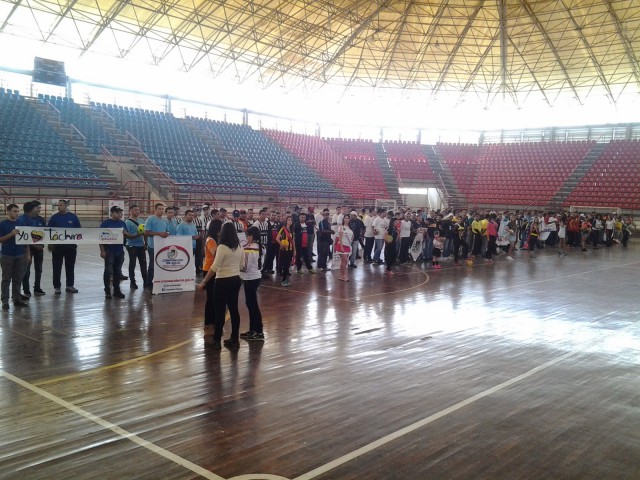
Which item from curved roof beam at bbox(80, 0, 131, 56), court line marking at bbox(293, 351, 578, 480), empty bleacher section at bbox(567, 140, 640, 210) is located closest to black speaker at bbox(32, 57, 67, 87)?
curved roof beam at bbox(80, 0, 131, 56)

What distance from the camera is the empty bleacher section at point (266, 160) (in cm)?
3284

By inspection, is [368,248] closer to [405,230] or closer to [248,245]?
[405,230]

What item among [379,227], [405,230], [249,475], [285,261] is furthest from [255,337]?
[405,230]

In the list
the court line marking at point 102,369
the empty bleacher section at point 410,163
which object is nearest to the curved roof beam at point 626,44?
the empty bleacher section at point 410,163

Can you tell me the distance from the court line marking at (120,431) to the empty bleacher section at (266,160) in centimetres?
2578

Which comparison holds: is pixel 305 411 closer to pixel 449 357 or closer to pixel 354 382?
pixel 354 382

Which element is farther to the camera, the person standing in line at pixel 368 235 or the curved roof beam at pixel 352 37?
the curved roof beam at pixel 352 37

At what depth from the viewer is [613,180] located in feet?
123

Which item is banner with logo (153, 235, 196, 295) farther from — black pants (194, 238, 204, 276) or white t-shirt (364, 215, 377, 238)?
white t-shirt (364, 215, 377, 238)

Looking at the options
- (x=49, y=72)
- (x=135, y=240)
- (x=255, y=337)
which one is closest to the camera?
(x=255, y=337)

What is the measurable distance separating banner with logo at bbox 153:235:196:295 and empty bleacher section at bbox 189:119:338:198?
20148 millimetres

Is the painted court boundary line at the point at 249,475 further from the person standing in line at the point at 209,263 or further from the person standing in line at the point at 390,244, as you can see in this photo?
the person standing in line at the point at 390,244

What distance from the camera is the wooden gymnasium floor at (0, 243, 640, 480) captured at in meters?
3.84

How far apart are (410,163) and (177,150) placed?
69.8ft
